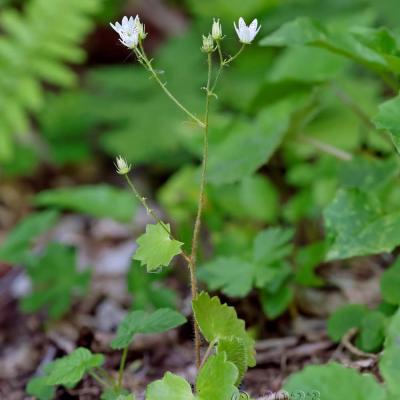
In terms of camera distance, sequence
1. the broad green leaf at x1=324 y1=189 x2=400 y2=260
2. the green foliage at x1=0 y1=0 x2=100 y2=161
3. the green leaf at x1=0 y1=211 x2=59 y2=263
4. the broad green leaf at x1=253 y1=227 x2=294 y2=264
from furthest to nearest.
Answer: the green foliage at x1=0 y1=0 x2=100 y2=161, the green leaf at x1=0 y1=211 x2=59 y2=263, the broad green leaf at x1=253 y1=227 x2=294 y2=264, the broad green leaf at x1=324 y1=189 x2=400 y2=260

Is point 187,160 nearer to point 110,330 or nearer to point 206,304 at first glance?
point 110,330

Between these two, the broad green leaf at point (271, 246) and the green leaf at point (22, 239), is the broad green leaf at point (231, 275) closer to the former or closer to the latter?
the broad green leaf at point (271, 246)

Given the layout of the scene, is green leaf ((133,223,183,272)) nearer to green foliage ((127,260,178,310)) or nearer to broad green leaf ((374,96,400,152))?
broad green leaf ((374,96,400,152))

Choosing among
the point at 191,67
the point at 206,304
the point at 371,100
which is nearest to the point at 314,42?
the point at 206,304

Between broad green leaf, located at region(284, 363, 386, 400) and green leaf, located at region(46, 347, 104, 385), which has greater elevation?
green leaf, located at region(46, 347, 104, 385)

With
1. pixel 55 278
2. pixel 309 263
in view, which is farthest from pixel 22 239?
pixel 309 263

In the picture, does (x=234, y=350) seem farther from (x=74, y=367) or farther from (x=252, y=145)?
(x=252, y=145)

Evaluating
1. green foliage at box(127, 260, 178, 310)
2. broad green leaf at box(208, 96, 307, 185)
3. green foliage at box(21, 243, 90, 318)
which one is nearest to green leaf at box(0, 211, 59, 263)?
green foliage at box(21, 243, 90, 318)

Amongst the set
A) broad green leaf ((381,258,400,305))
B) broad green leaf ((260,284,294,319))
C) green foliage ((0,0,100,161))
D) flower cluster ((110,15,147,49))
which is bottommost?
broad green leaf ((381,258,400,305))
